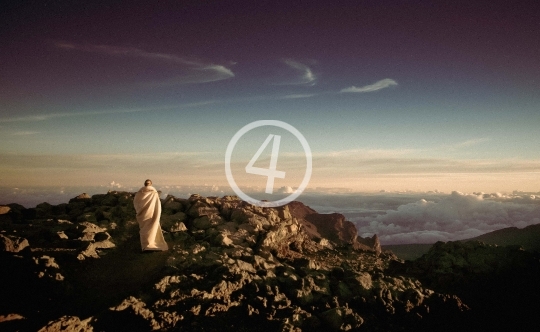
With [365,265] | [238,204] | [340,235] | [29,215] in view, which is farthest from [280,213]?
[340,235]

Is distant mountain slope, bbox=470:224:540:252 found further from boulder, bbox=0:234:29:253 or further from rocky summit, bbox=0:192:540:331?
boulder, bbox=0:234:29:253

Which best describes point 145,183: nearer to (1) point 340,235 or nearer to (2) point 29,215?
(2) point 29,215

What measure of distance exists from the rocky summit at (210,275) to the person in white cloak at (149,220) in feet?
1.89

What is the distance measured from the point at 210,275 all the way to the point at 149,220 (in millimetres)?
4050

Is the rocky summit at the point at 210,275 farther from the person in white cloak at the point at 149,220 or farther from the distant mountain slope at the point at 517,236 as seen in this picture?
the distant mountain slope at the point at 517,236

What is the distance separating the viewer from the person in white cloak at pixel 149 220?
14328 millimetres

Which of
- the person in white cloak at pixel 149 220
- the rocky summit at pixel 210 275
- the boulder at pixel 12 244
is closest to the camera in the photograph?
the rocky summit at pixel 210 275

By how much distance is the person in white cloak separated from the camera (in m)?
14.3

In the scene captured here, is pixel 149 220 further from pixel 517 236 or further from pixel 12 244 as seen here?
pixel 517 236

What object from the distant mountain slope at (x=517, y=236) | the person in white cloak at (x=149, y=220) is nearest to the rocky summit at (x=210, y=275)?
the person in white cloak at (x=149, y=220)

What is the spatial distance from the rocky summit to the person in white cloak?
0.58m

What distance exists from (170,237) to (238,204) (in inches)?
218

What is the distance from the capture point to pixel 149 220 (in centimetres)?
1438

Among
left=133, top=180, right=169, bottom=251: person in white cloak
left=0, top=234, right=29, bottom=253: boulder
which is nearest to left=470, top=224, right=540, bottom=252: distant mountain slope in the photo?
left=133, top=180, right=169, bottom=251: person in white cloak
